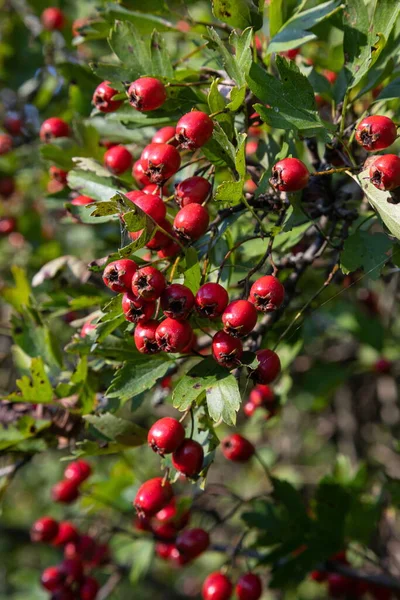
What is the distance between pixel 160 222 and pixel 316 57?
3.82 ft

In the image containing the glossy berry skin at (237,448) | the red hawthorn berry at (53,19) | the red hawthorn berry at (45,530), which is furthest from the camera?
the red hawthorn berry at (53,19)

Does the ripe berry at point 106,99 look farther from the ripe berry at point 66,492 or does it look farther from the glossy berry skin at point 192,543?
the ripe berry at point 66,492

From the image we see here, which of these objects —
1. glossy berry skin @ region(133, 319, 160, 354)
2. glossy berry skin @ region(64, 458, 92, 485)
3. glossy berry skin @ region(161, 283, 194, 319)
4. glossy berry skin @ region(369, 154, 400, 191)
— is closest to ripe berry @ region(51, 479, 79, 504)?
glossy berry skin @ region(64, 458, 92, 485)

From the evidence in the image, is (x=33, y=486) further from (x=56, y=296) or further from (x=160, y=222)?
(x=160, y=222)

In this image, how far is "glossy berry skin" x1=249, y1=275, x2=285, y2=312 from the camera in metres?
1.33

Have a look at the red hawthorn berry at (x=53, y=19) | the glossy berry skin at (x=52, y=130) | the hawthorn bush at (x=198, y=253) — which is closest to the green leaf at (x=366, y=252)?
the hawthorn bush at (x=198, y=253)

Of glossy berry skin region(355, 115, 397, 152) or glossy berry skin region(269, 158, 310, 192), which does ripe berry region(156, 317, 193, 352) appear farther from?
glossy berry skin region(355, 115, 397, 152)

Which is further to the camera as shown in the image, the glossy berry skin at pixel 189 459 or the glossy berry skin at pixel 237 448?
the glossy berry skin at pixel 237 448

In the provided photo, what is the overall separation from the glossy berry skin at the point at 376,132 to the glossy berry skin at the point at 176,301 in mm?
544

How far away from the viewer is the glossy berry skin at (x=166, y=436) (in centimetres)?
145

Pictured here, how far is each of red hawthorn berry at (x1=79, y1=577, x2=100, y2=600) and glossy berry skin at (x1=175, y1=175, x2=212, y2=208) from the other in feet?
6.40

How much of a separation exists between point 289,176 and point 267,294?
0.28m

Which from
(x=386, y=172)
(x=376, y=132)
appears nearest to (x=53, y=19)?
(x=376, y=132)

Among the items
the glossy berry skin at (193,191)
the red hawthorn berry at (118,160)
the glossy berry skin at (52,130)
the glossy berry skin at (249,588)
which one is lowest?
the glossy berry skin at (249,588)
